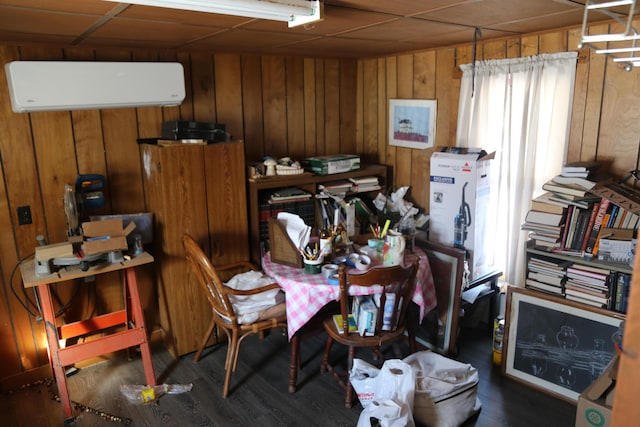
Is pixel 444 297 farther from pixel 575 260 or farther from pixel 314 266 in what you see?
pixel 314 266

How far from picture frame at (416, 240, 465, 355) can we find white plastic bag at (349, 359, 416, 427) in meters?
0.74

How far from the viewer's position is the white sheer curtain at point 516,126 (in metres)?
2.73

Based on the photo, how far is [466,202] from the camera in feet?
10.3

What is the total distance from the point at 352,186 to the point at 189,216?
129 centimetres

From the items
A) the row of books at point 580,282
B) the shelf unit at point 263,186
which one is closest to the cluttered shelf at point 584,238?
the row of books at point 580,282

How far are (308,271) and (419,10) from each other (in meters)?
1.44

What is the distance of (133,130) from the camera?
9.86ft

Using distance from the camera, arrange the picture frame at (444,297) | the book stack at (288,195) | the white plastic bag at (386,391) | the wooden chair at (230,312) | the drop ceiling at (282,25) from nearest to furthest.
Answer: the drop ceiling at (282,25) → the white plastic bag at (386,391) → the wooden chair at (230,312) → the picture frame at (444,297) → the book stack at (288,195)

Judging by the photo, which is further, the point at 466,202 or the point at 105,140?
the point at 466,202

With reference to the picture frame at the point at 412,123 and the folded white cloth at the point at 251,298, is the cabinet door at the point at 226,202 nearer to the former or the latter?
the folded white cloth at the point at 251,298

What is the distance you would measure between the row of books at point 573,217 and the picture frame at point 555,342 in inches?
12.1

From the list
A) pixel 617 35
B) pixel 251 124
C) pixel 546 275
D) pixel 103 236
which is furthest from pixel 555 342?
pixel 103 236

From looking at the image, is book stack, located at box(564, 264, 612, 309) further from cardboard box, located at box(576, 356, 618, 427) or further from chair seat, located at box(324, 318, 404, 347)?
chair seat, located at box(324, 318, 404, 347)

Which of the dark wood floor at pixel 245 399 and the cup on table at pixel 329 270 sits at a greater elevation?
the cup on table at pixel 329 270
